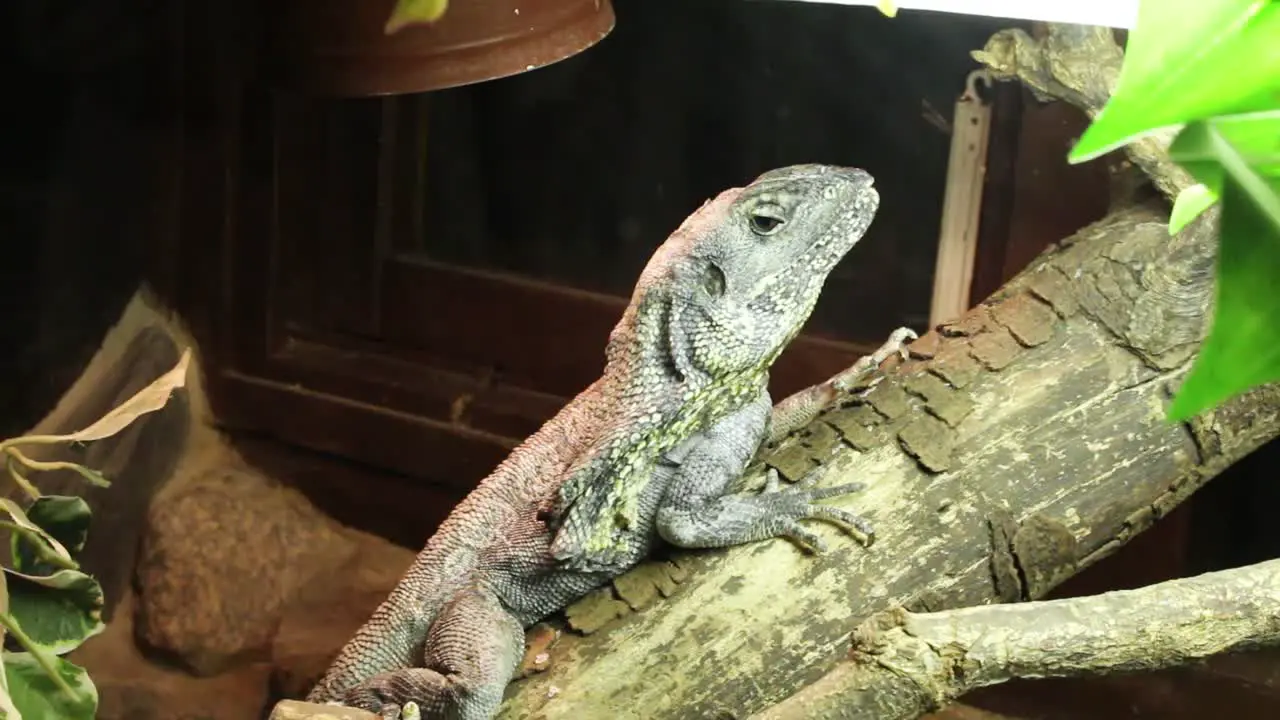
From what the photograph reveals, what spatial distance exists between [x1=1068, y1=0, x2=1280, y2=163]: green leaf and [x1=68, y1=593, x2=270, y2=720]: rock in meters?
2.42

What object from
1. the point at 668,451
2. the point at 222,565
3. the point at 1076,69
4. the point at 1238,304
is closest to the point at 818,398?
the point at 668,451

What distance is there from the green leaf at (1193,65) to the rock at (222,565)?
2435 millimetres

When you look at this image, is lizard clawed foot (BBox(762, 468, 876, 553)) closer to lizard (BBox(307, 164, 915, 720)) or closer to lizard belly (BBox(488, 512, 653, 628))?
lizard (BBox(307, 164, 915, 720))

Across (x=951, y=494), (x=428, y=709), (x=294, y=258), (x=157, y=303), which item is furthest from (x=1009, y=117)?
(x=157, y=303)

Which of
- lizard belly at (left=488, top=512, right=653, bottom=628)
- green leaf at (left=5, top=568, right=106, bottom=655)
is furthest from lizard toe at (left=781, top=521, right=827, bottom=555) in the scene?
green leaf at (left=5, top=568, right=106, bottom=655)

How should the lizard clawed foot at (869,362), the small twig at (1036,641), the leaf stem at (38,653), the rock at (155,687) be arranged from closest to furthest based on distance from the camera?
the small twig at (1036,641) → the leaf stem at (38,653) → the lizard clawed foot at (869,362) → the rock at (155,687)

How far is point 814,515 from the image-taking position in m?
1.42

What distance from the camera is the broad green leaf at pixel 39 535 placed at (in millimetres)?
1140

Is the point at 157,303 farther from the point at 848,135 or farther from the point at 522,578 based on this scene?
the point at 848,135

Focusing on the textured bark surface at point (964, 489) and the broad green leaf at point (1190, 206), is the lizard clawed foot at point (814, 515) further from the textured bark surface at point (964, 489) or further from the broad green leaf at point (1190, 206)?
the broad green leaf at point (1190, 206)

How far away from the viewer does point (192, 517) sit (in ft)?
8.29

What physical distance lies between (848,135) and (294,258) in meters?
1.31

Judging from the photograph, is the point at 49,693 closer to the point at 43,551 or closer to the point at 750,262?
the point at 43,551

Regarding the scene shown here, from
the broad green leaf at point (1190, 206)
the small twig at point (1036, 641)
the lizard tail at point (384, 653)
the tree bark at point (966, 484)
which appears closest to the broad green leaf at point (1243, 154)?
the broad green leaf at point (1190, 206)
